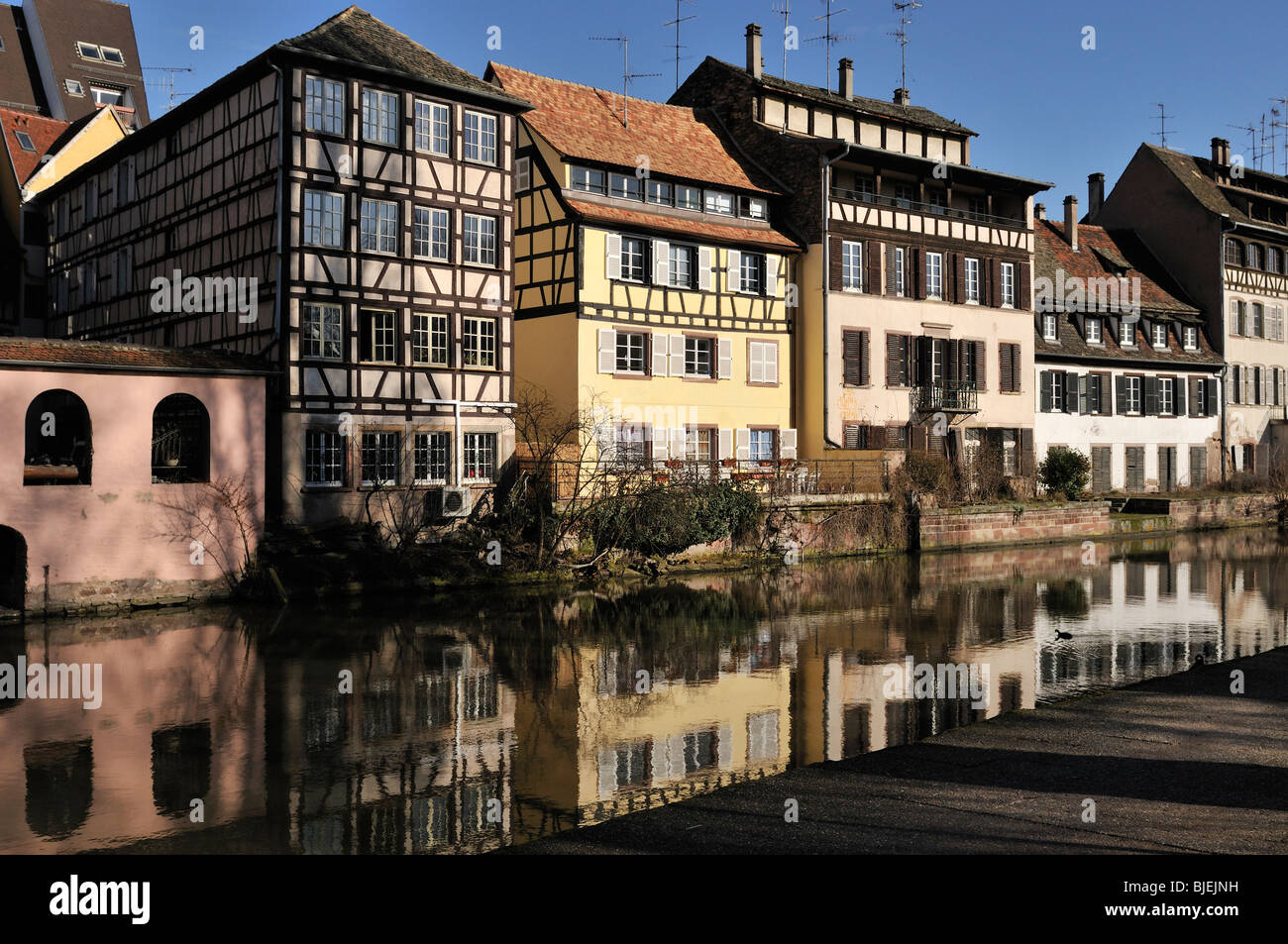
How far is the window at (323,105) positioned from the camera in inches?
960

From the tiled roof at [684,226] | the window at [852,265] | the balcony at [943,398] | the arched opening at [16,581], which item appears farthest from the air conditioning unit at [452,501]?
the balcony at [943,398]

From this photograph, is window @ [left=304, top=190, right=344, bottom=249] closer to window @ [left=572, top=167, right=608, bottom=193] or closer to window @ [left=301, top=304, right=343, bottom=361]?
window @ [left=301, top=304, right=343, bottom=361]

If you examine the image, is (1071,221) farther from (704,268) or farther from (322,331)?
(322,331)

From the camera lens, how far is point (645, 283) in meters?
31.1

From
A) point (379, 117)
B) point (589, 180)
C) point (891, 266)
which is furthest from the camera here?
point (891, 266)

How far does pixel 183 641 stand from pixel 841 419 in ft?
72.4

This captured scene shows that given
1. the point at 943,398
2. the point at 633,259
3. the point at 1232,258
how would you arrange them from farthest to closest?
the point at 1232,258, the point at 943,398, the point at 633,259

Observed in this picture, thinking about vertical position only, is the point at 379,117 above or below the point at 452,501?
above

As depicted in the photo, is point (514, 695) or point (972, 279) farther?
point (972, 279)

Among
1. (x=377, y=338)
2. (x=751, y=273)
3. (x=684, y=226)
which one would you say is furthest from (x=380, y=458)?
(x=751, y=273)

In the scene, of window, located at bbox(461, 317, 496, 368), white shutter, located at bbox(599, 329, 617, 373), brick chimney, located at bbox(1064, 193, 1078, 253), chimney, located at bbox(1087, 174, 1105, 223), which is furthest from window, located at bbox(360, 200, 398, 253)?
chimney, located at bbox(1087, 174, 1105, 223)

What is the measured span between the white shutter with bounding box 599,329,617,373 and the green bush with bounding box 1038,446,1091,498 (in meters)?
15.7

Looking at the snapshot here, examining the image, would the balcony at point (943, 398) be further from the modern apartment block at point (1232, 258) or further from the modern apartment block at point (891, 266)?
the modern apartment block at point (1232, 258)

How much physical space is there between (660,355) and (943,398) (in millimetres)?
10649
